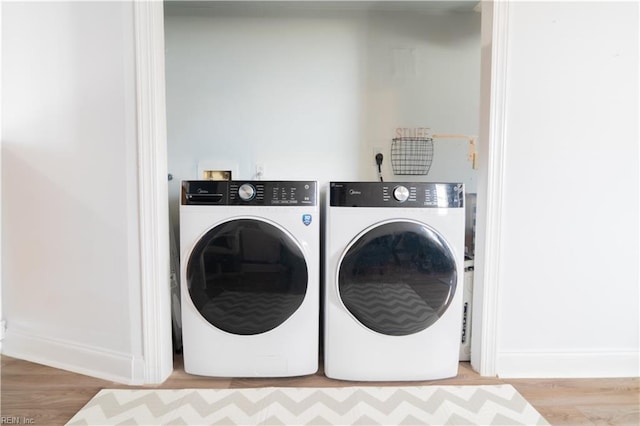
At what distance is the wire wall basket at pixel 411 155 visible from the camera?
1878mm

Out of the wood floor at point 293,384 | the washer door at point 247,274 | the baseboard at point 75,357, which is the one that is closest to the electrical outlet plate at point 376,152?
the washer door at point 247,274

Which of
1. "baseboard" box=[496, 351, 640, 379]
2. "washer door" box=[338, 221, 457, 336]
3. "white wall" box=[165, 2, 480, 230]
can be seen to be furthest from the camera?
"white wall" box=[165, 2, 480, 230]

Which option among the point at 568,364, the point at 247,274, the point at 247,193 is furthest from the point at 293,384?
the point at 568,364

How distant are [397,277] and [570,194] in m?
0.85

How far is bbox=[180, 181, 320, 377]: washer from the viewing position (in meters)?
1.25

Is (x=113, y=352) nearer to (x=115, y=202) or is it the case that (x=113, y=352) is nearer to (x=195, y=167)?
(x=115, y=202)

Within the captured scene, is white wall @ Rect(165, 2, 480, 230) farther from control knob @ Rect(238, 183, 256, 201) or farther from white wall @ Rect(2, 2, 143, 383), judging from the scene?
control knob @ Rect(238, 183, 256, 201)

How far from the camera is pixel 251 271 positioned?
48.9 inches

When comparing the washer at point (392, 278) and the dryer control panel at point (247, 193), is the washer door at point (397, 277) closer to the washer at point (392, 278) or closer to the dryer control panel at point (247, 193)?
the washer at point (392, 278)

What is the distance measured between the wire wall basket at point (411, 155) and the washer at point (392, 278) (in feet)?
2.06

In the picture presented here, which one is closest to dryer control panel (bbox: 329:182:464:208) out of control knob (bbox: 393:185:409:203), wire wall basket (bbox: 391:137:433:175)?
control knob (bbox: 393:185:409:203)

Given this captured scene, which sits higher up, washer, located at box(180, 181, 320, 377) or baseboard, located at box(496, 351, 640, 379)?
washer, located at box(180, 181, 320, 377)

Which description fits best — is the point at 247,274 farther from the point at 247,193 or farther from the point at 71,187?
the point at 71,187

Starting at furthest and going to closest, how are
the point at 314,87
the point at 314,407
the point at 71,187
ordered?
the point at 314,87 < the point at 71,187 < the point at 314,407
